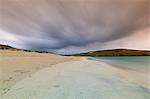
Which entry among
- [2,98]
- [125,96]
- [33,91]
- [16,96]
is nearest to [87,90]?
[125,96]

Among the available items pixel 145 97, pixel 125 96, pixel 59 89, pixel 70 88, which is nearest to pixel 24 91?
pixel 59 89

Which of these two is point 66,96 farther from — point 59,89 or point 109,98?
point 109,98

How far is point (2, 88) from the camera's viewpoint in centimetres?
480

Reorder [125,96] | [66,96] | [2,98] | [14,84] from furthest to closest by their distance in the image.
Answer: [14,84] < [125,96] < [66,96] < [2,98]

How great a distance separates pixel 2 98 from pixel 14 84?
4.21 ft

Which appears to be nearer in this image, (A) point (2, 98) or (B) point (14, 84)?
(A) point (2, 98)

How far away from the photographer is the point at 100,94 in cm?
503

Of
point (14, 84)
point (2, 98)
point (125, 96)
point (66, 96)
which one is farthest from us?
point (14, 84)

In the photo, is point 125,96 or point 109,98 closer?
point 109,98

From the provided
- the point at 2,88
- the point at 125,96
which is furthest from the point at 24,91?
the point at 125,96

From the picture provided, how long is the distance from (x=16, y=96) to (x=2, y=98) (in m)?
0.37

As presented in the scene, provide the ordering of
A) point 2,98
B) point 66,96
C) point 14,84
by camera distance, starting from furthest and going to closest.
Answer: point 14,84
point 66,96
point 2,98

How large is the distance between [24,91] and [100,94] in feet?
8.35

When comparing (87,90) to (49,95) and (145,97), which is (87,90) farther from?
(145,97)
